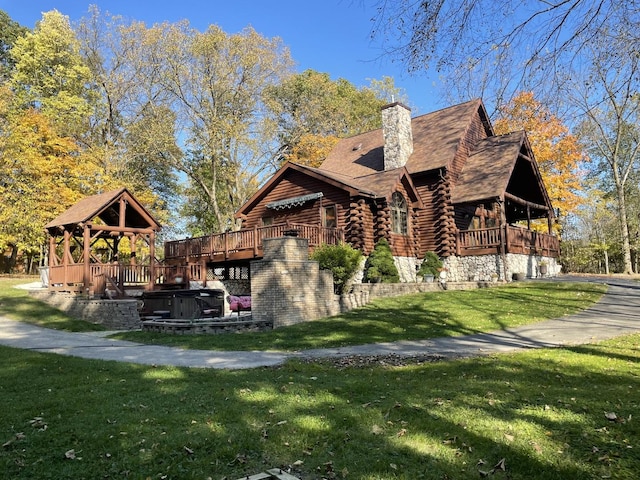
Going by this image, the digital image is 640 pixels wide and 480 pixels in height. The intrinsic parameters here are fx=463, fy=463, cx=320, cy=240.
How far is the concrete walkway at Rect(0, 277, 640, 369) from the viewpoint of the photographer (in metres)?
8.88

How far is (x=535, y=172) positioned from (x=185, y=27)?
2574cm

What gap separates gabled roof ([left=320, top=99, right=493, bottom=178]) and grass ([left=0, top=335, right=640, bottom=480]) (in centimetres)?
1766

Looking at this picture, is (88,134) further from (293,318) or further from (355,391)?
(355,391)

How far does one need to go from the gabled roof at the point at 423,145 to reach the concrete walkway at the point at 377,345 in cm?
1236

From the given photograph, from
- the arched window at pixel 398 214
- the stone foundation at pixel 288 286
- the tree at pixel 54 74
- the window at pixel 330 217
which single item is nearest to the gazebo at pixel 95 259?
the stone foundation at pixel 288 286

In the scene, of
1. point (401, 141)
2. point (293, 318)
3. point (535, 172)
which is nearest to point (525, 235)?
point (535, 172)

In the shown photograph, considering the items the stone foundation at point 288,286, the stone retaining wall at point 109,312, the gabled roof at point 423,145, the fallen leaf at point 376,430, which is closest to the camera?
the fallen leaf at point 376,430

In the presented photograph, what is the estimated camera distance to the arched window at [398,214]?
74.0 feet

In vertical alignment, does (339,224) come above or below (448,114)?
below

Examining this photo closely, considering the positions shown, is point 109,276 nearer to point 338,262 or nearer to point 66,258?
point 66,258

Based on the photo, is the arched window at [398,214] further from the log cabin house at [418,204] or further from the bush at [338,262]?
the bush at [338,262]

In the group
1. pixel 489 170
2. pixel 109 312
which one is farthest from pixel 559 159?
pixel 109 312

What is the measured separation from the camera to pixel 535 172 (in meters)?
25.3

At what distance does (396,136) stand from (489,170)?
5038 millimetres
